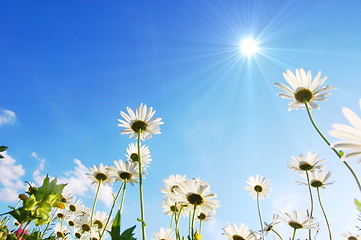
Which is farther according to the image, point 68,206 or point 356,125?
point 68,206

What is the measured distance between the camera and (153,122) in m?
3.45

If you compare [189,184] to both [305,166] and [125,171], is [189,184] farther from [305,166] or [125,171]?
[305,166]

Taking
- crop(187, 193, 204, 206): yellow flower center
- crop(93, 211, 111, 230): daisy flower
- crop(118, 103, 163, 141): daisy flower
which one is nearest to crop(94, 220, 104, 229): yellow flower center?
crop(93, 211, 111, 230): daisy flower

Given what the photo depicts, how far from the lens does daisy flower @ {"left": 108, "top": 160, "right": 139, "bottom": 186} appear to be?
3457 millimetres

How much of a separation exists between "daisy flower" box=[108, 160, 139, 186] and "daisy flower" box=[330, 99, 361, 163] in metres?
2.76

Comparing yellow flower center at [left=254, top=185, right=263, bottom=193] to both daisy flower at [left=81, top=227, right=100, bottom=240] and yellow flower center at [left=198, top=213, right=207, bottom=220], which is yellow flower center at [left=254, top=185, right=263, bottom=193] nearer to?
yellow flower center at [left=198, top=213, right=207, bottom=220]

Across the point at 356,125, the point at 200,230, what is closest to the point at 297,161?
the point at 200,230

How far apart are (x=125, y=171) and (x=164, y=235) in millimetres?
878

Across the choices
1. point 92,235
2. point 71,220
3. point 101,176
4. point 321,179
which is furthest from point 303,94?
point 71,220

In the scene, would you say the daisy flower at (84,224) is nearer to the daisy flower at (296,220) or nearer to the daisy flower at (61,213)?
the daisy flower at (61,213)

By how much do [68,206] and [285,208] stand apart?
3726mm

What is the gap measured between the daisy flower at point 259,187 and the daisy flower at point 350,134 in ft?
14.3

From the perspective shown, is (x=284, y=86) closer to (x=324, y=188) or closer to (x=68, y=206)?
(x=324, y=188)

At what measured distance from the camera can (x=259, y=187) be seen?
16.9 feet
